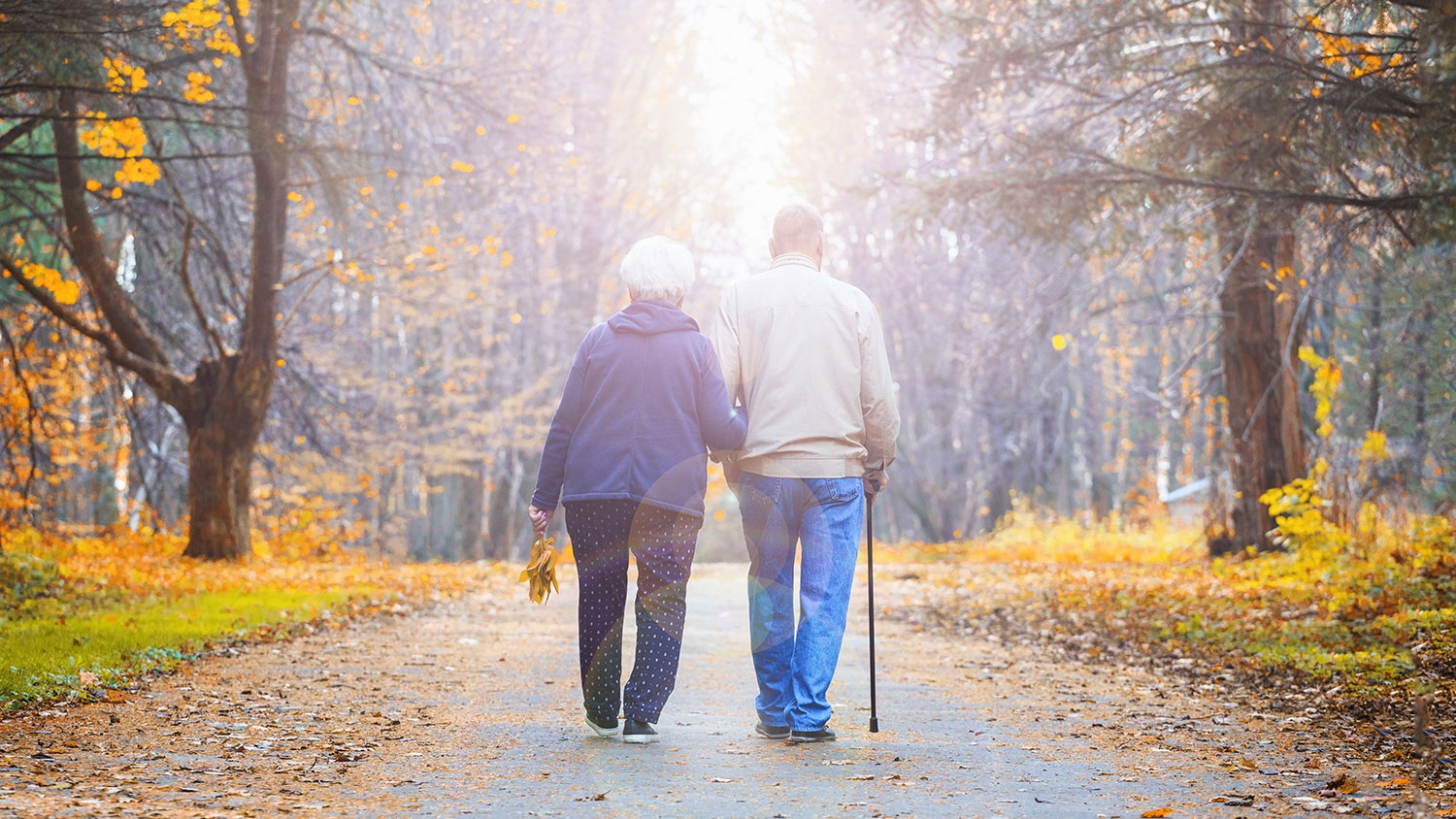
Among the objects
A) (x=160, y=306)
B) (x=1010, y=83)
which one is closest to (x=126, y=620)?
(x=1010, y=83)

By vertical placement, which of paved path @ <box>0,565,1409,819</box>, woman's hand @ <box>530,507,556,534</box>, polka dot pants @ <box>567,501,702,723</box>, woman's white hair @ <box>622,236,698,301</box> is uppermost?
woman's white hair @ <box>622,236,698,301</box>

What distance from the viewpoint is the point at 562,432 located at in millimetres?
5207

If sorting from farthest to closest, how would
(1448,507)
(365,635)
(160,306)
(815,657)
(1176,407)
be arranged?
(1176,407), (160,306), (1448,507), (365,635), (815,657)

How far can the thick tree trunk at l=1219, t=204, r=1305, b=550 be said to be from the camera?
1298cm

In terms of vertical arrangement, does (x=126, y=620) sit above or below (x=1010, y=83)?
below

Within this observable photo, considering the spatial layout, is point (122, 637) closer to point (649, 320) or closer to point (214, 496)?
point (649, 320)

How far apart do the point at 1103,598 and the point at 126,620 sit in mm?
7227

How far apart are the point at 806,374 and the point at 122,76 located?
20.2ft

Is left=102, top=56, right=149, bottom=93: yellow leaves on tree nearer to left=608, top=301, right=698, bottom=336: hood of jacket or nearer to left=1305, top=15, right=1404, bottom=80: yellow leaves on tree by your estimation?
left=608, top=301, right=698, bottom=336: hood of jacket

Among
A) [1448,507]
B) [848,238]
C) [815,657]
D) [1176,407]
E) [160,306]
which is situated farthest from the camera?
[848,238]

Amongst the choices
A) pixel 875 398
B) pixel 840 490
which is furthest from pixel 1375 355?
pixel 840 490

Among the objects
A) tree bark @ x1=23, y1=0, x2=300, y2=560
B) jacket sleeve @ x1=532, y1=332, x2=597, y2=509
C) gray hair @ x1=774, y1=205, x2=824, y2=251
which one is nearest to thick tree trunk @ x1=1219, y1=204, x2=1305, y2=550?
gray hair @ x1=774, y1=205, x2=824, y2=251

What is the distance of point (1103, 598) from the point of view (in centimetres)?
1102

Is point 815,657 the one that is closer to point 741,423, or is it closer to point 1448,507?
point 741,423
